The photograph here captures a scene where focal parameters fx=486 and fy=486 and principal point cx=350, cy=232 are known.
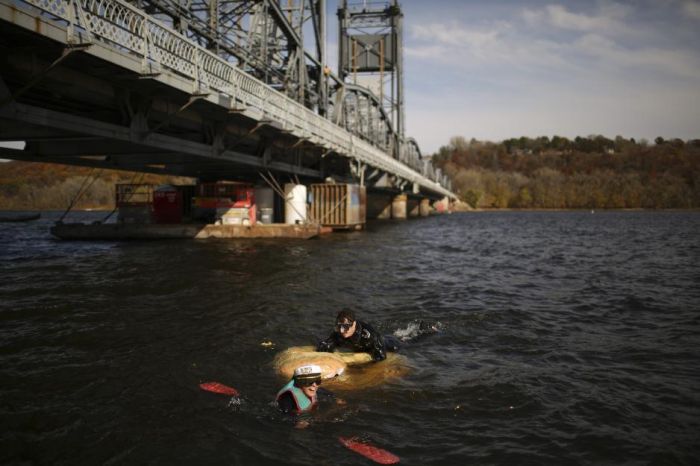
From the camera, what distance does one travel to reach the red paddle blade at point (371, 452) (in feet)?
16.9

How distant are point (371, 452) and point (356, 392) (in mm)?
1807

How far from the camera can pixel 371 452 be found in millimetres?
5297

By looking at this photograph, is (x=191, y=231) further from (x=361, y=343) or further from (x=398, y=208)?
(x=398, y=208)

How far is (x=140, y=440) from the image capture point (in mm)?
5508

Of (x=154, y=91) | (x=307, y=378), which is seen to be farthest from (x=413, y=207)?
(x=307, y=378)

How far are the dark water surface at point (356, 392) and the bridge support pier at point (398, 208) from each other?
61.5m

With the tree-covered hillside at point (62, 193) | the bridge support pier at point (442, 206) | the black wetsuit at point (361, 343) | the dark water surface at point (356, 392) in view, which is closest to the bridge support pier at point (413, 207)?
the bridge support pier at point (442, 206)

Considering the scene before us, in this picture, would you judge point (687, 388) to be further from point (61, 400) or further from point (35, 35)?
point (35, 35)

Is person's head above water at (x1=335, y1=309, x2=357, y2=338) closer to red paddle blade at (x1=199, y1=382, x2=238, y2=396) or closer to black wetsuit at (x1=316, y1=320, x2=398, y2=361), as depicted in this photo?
black wetsuit at (x1=316, y1=320, x2=398, y2=361)

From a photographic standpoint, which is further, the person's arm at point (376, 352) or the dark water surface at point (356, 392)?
the person's arm at point (376, 352)

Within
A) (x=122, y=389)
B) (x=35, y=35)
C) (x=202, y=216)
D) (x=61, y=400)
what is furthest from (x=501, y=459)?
(x=202, y=216)

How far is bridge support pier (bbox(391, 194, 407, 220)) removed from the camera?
3125 inches

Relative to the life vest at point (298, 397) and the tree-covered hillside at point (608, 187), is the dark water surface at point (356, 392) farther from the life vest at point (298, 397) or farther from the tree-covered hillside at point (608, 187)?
A: the tree-covered hillside at point (608, 187)

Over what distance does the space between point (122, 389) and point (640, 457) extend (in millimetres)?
6600
